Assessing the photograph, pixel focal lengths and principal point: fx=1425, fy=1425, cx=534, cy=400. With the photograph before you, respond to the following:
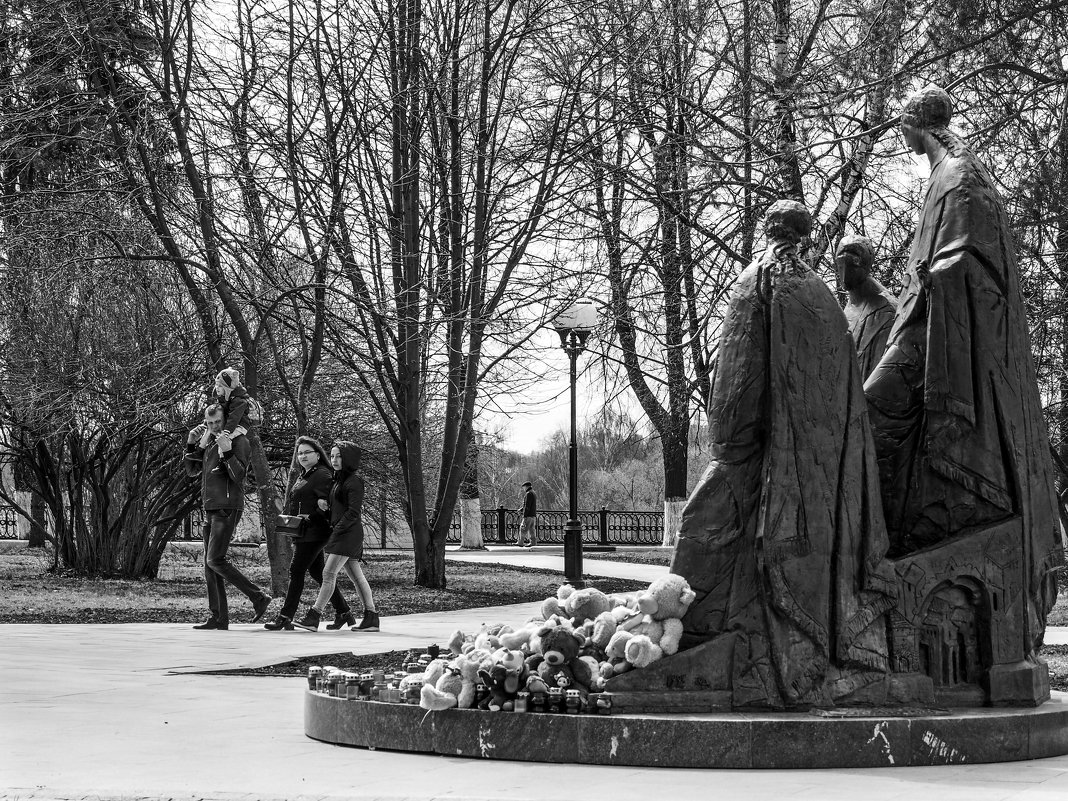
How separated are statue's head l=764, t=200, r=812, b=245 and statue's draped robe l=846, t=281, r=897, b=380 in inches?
40.9

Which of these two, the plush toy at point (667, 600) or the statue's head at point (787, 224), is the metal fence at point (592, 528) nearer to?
the statue's head at point (787, 224)

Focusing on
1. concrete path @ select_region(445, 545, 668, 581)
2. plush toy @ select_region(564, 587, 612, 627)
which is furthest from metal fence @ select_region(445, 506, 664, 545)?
plush toy @ select_region(564, 587, 612, 627)

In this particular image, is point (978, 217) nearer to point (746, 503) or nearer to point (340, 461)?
point (746, 503)

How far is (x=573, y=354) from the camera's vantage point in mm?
18812

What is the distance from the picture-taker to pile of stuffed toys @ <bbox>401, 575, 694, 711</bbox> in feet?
21.5

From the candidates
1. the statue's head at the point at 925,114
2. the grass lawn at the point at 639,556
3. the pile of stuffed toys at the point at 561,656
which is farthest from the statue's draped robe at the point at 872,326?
the grass lawn at the point at 639,556

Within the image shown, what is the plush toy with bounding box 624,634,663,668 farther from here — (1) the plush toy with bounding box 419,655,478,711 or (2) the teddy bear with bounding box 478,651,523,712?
(1) the plush toy with bounding box 419,655,478,711

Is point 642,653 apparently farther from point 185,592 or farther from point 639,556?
point 639,556

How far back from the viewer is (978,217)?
24.5ft

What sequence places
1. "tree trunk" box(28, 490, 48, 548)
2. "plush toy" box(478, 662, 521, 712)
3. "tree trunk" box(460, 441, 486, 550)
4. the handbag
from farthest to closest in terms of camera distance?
"tree trunk" box(460, 441, 486, 550) → "tree trunk" box(28, 490, 48, 548) → the handbag → "plush toy" box(478, 662, 521, 712)

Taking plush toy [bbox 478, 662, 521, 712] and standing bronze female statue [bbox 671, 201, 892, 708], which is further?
standing bronze female statue [bbox 671, 201, 892, 708]

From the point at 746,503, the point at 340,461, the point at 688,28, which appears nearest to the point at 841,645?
the point at 746,503

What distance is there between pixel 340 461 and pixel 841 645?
23.7 ft

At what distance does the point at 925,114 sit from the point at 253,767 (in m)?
4.94
